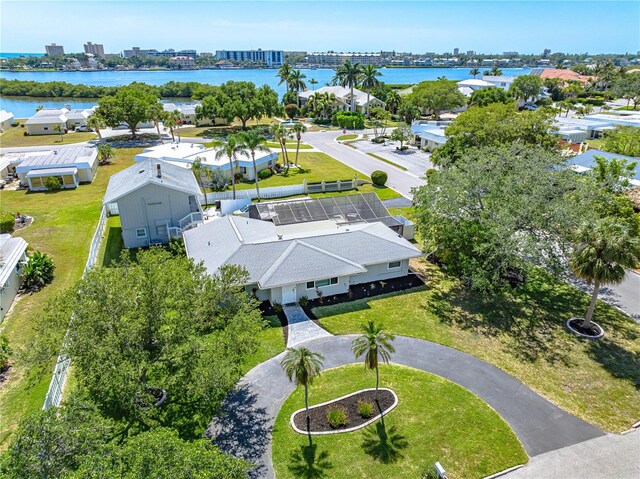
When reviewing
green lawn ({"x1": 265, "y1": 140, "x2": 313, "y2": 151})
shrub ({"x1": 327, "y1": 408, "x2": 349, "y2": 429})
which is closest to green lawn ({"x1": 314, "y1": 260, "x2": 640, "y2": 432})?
shrub ({"x1": 327, "y1": 408, "x2": 349, "y2": 429})

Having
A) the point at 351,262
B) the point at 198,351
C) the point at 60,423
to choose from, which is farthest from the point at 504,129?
the point at 60,423

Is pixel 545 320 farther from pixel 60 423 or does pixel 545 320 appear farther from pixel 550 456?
pixel 60 423

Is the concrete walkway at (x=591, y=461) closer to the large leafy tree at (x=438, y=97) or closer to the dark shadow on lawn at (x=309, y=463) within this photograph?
the dark shadow on lawn at (x=309, y=463)

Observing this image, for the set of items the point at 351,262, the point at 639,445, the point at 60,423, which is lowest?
the point at 639,445

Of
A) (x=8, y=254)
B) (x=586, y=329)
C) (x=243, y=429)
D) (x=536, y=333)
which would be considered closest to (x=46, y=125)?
(x=8, y=254)

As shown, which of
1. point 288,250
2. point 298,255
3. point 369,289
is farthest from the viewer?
→ point 369,289

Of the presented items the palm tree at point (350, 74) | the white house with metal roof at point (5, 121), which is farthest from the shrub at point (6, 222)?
the palm tree at point (350, 74)

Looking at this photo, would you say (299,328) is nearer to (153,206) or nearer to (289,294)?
(289,294)
